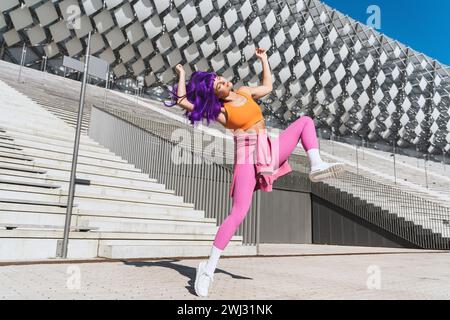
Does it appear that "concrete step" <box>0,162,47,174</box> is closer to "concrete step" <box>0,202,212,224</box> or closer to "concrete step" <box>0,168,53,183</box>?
"concrete step" <box>0,168,53,183</box>

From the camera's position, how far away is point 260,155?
115 inches

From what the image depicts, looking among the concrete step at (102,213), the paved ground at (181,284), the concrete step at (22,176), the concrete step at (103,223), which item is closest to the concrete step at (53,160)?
the concrete step at (22,176)

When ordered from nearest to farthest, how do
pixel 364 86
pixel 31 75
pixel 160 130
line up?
pixel 160 130
pixel 31 75
pixel 364 86

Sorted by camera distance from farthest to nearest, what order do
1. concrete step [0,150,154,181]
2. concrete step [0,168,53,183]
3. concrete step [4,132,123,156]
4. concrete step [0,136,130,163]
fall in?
1. concrete step [4,132,123,156]
2. concrete step [0,136,130,163]
3. concrete step [0,150,154,181]
4. concrete step [0,168,53,183]

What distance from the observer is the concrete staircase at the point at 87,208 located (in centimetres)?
453

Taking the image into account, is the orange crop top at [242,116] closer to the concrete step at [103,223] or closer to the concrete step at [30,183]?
the concrete step at [103,223]

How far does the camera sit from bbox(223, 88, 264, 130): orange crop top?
3.07 metres

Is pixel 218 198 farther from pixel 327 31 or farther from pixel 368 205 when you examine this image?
pixel 327 31

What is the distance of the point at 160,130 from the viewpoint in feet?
41.6

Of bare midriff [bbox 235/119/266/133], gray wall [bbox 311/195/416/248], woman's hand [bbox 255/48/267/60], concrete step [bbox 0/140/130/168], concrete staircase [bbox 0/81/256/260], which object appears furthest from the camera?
gray wall [bbox 311/195/416/248]


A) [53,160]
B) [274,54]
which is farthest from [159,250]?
[274,54]

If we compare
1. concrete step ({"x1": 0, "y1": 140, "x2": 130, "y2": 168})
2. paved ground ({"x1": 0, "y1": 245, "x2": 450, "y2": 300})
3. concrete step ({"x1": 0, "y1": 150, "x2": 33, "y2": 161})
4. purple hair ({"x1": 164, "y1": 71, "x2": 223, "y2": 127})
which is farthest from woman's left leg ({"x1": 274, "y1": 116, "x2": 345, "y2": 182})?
concrete step ({"x1": 0, "y1": 140, "x2": 130, "y2": 168})
